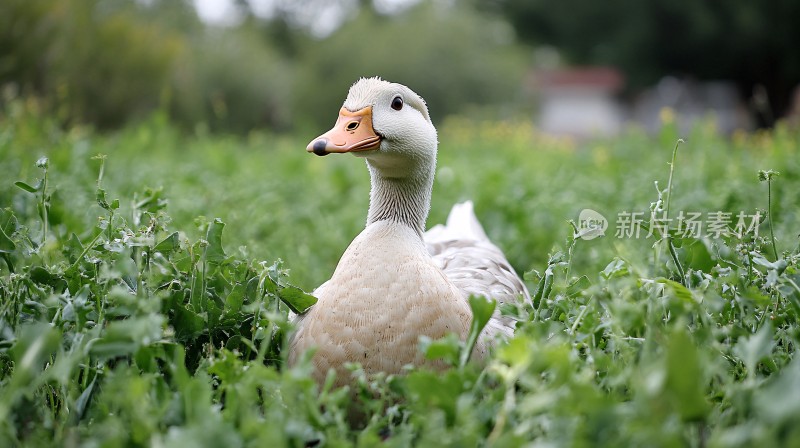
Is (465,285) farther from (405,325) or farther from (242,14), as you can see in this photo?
(242,14)

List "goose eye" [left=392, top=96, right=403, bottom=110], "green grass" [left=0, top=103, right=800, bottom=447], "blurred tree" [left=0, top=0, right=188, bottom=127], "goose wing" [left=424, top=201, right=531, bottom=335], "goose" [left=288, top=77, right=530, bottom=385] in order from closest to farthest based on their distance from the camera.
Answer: "green grass" [left=0, top=103, right=800, bottom=447], "goose" [left=288, top=77, right=530, bottom=385], "goose eye" [left=392, top=96, right=403, bottom=110], "goose wing" [left=424, top=201, right=531, bottom=335], "blurred tree" [left=0, top=0, right=188, bottom=127]

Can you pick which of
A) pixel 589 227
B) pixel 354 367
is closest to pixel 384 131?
pixel 589 227

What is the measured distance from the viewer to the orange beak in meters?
2.39

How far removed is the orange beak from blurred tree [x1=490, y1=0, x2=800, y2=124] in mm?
17204

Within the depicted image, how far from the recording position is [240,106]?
17.8 meters

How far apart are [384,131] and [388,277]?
1.54 ft

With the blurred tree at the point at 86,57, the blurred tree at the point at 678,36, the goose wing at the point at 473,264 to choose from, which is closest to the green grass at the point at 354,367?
the goose wing at the point at 473,264

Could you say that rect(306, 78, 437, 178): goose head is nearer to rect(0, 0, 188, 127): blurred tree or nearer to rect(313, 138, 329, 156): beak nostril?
rect(313, 138, 329, 156): beak nostril

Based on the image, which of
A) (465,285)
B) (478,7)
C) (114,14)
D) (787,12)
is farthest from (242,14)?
(465,285)

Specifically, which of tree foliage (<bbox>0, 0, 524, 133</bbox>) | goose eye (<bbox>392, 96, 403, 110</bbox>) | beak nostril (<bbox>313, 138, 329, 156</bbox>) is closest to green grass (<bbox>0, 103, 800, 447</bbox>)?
beak nostril (<bbox>313, 138, 329, 156</bbox>)

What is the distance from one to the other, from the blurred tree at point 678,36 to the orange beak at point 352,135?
17.2 m

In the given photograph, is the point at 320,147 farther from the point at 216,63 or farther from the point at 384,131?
the point at 216,63

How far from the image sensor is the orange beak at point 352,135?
2.39 m

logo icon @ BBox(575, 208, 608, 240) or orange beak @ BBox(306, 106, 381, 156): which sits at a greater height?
orange beak @ BBox(306, 106, 381, 156)
